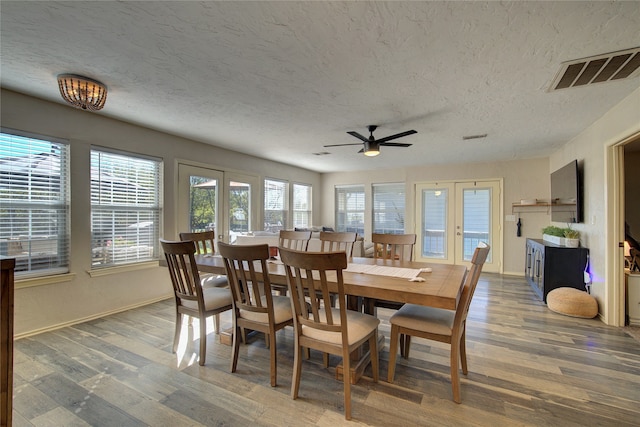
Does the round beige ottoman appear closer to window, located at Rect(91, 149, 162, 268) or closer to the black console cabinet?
the black console cabinet

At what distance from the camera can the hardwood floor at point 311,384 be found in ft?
5.61

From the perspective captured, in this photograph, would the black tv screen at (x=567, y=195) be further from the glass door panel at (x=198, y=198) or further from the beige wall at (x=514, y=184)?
the glass door panel at (x=198, y=198)

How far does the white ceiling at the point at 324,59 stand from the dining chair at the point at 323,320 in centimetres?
138

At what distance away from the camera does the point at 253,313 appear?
85.7 inches

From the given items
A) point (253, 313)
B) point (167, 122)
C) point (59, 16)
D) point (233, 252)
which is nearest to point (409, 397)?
point (253, 313)

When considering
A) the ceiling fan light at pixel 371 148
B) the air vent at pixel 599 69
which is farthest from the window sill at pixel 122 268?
A: the air vent at pixel 599 69

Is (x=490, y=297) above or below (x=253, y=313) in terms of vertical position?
below

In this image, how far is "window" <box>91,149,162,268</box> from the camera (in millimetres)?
3342

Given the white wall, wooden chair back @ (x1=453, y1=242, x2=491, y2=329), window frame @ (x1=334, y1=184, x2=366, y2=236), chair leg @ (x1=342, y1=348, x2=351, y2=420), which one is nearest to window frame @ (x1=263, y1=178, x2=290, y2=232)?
window frame @ (x1=334, y1=184, x2=366, y2=236)

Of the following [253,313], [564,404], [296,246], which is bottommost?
[564,404]

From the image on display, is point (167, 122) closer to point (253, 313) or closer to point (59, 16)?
point (59, 16)

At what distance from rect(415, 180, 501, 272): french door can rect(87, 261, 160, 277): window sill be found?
17.8ft

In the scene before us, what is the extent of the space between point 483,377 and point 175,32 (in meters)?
3.18

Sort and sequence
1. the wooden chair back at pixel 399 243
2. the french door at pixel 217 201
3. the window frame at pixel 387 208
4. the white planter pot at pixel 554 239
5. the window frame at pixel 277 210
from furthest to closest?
the window frame at pixel 387 208 → the window frame at pixel 277 210 → the french door at pixel 217 201 → the white planter pot at pixel 554 239 → the wooden chair back at pixel 399 243
